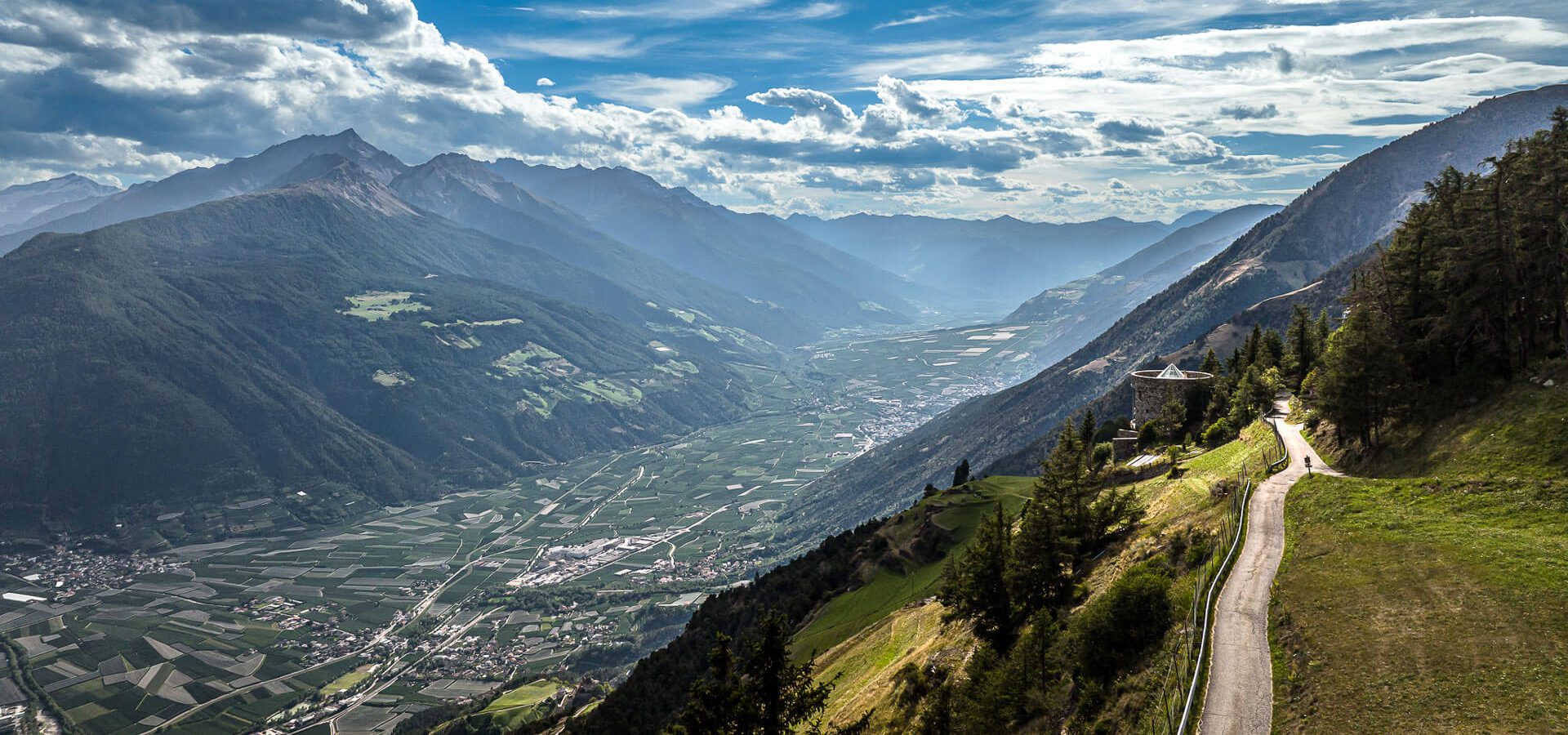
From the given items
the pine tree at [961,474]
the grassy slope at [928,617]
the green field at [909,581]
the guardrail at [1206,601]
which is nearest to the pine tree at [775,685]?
the grassy slope at [928,617]

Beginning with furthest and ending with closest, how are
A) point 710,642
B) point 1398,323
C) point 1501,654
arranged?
point 710,642
point 1398,323
point 1501,654

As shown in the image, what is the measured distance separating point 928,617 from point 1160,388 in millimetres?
40420

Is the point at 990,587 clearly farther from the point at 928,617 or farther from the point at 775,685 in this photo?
the point at 928,617

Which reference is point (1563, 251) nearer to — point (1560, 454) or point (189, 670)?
point (1560, 454)

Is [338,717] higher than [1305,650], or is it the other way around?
[1305,650]

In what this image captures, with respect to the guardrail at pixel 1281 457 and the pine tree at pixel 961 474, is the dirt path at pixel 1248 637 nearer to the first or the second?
the guardrail at pixel 1281 457

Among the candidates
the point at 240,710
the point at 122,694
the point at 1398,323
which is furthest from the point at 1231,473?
the point at 122,694

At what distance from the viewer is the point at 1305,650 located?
25.7 metres

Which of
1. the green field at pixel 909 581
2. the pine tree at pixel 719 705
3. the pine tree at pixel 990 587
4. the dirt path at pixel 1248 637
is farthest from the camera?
the green field at pixel 909 581

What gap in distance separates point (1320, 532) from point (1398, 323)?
23869 mm

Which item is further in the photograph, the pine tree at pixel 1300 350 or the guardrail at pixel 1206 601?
the pine tree at pixel 1300 350

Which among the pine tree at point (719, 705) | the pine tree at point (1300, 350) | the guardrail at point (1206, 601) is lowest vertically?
the pine tree at point (719, 705)

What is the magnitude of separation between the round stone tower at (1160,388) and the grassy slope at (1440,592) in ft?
157

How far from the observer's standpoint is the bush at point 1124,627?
30312 millimetres
